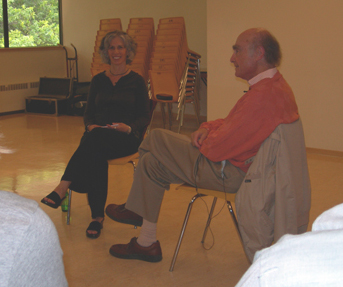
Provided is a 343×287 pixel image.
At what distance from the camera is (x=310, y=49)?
463cm

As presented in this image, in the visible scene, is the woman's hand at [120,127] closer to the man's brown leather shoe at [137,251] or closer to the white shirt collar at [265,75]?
the man's brown leather shoe at [137,251]

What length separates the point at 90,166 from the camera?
271 centimetres

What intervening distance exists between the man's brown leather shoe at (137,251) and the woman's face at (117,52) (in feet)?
4.48

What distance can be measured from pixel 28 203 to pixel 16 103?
7.71m

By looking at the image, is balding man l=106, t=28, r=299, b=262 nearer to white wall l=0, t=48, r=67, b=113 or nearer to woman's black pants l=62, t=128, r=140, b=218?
woman's black pants l=62, t=128, r=140, b=218

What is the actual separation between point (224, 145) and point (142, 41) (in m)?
4.61

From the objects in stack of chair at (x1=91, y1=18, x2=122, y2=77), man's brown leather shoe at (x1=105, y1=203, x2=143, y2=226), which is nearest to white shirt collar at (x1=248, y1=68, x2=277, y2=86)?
man's brown leather shoe at (x1=105, y1=203, x2=143, y2=226)

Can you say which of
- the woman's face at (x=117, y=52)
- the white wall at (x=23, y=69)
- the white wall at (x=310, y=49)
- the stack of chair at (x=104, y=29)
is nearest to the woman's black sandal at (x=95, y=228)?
the woman's face at (x=117, y=52)

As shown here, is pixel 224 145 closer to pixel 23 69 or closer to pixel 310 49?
pixel 310 49

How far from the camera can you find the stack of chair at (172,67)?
5617 millimetres

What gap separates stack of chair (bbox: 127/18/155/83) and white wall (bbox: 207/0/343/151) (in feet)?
5.13

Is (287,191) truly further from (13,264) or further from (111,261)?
(13,264)

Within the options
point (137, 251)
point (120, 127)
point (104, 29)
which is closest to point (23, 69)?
point (104, 29)

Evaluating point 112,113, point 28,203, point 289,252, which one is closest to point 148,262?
point 112,113
